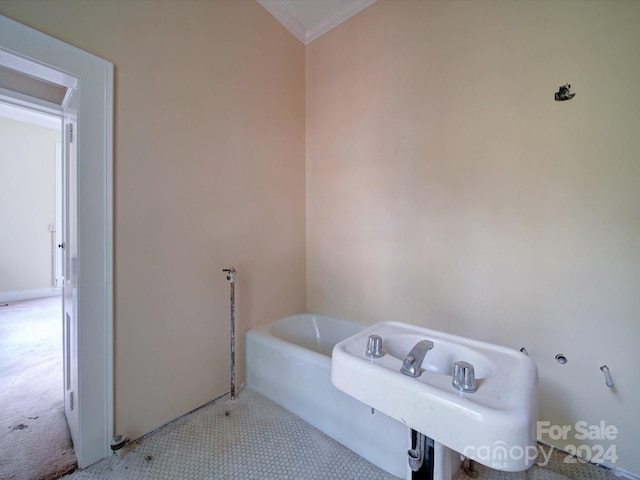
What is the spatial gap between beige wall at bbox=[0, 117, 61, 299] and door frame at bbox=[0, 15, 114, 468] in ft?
13.9

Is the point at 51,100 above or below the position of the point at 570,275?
above

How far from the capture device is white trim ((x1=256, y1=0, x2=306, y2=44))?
206 cm

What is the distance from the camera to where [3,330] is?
278 cm

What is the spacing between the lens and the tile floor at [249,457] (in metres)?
1.22

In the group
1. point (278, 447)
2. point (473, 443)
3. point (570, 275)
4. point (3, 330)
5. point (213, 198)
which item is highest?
point (213, 198)

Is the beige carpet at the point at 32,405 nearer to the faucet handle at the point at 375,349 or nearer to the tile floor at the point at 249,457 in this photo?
the tile floor at the point at 249,457

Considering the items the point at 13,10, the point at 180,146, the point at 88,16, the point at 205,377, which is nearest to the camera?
the point at 13,10

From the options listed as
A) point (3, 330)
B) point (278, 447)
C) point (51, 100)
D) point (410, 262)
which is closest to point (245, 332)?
point (278, 447)

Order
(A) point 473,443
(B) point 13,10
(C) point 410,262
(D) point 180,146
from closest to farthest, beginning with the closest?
(A) point 473,443 → (B) point 13,10 → (D) point 180,146 → (C) point 410,262

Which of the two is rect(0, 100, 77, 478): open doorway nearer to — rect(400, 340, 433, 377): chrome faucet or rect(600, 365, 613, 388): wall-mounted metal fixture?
rect(400, 340, 433, 377): chrome faucet

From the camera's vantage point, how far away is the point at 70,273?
4.50ft

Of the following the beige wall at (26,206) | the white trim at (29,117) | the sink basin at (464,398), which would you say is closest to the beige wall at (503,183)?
the sink basin at (464,398)

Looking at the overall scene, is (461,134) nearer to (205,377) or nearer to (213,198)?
(213,198)

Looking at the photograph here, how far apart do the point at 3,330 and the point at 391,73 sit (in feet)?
15.0
